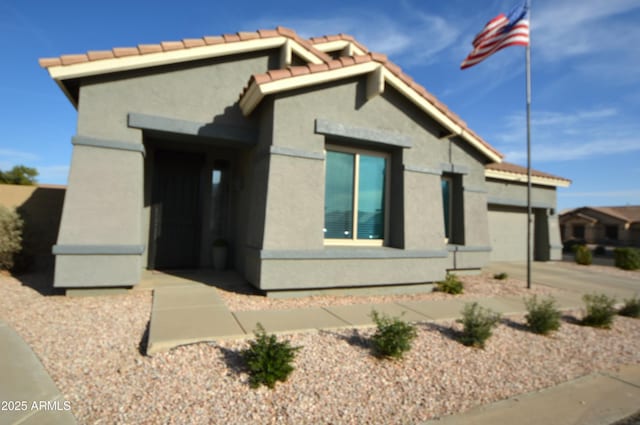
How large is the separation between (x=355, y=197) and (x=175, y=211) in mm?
4468

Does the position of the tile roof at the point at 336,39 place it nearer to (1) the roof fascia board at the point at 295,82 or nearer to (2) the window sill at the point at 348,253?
(1) the roof fascia board at the point at 295,82

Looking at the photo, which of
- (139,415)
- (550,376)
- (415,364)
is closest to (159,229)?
(139,415)

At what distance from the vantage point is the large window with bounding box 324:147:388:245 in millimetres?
6996

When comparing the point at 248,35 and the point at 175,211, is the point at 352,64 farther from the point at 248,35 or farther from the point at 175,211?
the point at 175,211

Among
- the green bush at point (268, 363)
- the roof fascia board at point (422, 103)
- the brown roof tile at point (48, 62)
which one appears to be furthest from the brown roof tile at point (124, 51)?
the green bush at point (268, 363)

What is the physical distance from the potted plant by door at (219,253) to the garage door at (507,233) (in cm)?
1014

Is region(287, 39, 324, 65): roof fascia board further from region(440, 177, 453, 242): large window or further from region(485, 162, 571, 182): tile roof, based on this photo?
region(485, 162, 571, 182): tile roof

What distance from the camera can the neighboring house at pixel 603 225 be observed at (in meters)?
35.4

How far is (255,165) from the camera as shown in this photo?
700cm

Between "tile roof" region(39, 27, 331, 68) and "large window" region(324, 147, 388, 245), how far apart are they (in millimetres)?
2951

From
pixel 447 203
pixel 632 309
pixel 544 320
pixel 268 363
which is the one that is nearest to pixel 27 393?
pixel 268 363

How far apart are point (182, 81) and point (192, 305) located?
4.58 meters

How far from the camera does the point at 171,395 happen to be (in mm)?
2912

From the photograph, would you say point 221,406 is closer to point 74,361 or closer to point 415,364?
point 74,361
